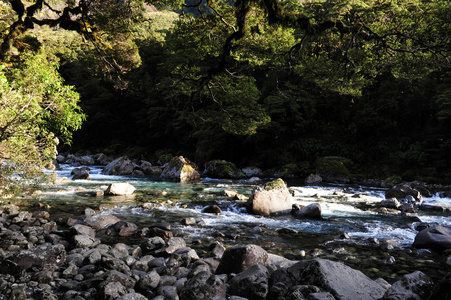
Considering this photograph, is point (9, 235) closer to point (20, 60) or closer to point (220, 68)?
point (220, 68)

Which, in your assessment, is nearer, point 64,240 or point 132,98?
point 64,240

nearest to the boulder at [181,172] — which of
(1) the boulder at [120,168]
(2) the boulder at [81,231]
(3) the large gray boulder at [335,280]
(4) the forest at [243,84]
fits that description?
(1) the boulder at [120,168]

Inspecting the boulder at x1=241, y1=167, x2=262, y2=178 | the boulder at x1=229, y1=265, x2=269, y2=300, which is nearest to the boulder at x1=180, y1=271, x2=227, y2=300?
the boulder at x1=229, y1=265, x2=269, y2=300

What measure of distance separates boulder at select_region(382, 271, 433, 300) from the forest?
3.30 meters

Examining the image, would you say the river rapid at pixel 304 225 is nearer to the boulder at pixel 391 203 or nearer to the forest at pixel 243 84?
the boulder at pixel 391 203

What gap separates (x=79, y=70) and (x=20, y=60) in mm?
39176

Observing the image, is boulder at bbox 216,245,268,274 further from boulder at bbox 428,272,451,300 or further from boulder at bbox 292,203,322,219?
boulder at bbox 292,203,322,219

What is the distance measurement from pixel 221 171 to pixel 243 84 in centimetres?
899

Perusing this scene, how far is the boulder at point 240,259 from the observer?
489 cm

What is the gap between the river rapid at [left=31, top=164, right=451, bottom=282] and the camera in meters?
6.19

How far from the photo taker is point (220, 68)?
6.43 metres

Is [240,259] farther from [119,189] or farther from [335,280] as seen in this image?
[119,189]

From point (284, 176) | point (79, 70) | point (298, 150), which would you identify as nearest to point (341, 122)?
point (298, 150)

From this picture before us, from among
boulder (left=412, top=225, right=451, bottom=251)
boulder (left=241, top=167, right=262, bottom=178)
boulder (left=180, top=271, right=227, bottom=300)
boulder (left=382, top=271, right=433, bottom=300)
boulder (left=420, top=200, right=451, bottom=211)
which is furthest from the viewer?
boulder (left=241, top=167, right=262, bottom=178)
